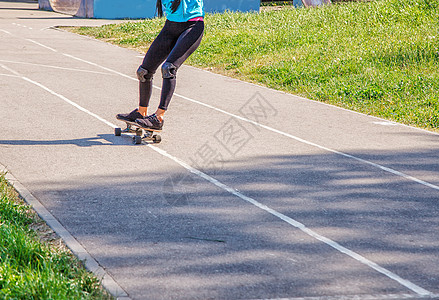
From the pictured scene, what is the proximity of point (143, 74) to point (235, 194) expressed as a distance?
2.76 m

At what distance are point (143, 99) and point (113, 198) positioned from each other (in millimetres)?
2667

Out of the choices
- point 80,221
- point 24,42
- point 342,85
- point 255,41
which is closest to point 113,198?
point 80,221

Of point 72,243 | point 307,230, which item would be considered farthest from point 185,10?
point 72,243

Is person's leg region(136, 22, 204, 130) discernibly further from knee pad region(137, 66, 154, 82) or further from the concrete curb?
the concrete curb

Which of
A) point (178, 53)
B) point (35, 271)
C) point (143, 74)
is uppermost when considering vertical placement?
point (178, 53)

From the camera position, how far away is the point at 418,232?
5.30 meters

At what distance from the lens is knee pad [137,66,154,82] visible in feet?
27.0

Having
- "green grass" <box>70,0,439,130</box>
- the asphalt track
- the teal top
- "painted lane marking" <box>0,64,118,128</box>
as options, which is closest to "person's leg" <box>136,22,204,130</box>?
the teal top

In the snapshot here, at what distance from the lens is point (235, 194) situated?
247 inches

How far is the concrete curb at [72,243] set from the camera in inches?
159

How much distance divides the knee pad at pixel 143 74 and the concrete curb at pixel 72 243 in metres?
2.47

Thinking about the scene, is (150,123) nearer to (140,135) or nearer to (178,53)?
(140,135)

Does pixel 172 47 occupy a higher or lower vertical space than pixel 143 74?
higher

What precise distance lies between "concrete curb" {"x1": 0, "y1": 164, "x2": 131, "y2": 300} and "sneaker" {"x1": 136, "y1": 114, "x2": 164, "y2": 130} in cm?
205
